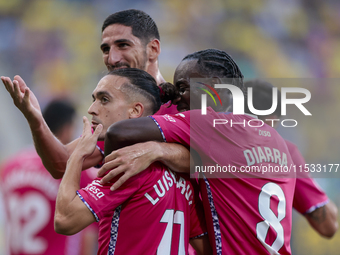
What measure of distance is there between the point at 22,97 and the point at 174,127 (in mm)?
906

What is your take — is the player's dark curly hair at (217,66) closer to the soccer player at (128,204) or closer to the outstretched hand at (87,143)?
the soccer player at (128,204)

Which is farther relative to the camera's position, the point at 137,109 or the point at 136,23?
the point at 136,23

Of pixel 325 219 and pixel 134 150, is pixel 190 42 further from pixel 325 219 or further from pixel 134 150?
pixel 134 150

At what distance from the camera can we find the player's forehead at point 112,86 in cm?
207

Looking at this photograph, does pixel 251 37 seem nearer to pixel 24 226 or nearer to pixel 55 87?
pixel 55 87

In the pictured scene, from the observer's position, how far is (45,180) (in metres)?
3.38

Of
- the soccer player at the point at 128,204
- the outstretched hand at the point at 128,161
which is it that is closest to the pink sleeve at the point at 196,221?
the soccer player at the point at 128,204

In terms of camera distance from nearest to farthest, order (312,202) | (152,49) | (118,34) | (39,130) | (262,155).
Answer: (262,155) < (39,130) < (312,202) < (118,34) < (152,49)

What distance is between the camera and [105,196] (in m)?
1.75

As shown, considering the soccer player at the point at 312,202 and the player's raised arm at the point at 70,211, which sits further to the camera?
the soccer player at the point at 312,202

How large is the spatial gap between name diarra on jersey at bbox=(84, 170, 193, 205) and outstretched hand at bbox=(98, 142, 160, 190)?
6 cm

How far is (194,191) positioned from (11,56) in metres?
6.56

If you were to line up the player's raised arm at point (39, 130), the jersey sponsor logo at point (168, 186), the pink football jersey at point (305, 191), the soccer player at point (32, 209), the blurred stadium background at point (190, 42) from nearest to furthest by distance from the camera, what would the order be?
the jersey sponsor logo at point (168, 186), the player's raised arm at point (39, 130), the pink football jersey at point (305, 191), the soccer player at point (32, 209), the blurred stadium background at point (190, 42)

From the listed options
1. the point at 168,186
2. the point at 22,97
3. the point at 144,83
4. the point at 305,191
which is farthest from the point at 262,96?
the point at 22,97
